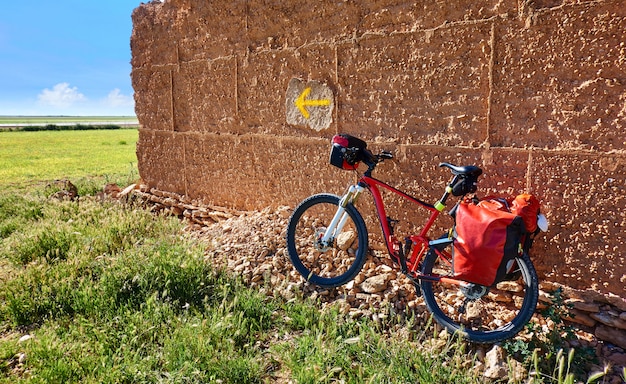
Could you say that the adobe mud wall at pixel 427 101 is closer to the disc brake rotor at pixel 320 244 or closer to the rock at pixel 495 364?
the disc brake rotor at pixel 320 244

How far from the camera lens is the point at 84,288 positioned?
3.65 metres

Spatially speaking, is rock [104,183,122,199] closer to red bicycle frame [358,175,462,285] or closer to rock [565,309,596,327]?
red bicycle frame [358,175,462,285]

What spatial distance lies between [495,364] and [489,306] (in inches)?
25.8

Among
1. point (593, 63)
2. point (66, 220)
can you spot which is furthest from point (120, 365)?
point (66, 220)

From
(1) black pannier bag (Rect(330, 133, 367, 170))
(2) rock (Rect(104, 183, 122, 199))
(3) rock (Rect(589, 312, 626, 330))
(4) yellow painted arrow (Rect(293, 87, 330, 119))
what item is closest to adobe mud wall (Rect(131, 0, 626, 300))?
(4) yellow painted arrow (Rect(293, 87, 330, 119))

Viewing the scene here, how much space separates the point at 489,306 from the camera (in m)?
3.28

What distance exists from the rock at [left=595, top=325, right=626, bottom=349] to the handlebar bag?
79cm

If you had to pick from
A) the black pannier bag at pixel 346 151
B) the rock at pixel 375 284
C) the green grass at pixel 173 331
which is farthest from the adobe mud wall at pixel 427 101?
the green grass at pixel 173 331

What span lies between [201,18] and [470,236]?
4.07 meters

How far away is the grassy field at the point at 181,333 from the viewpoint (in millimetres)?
2715

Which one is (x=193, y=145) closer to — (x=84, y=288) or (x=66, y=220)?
(x=66, y=220)

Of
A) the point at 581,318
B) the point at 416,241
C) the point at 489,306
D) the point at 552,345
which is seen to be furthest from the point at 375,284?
the point at 581,318

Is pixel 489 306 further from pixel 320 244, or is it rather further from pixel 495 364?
pixel 320 244

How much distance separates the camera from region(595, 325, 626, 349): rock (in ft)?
9.34
